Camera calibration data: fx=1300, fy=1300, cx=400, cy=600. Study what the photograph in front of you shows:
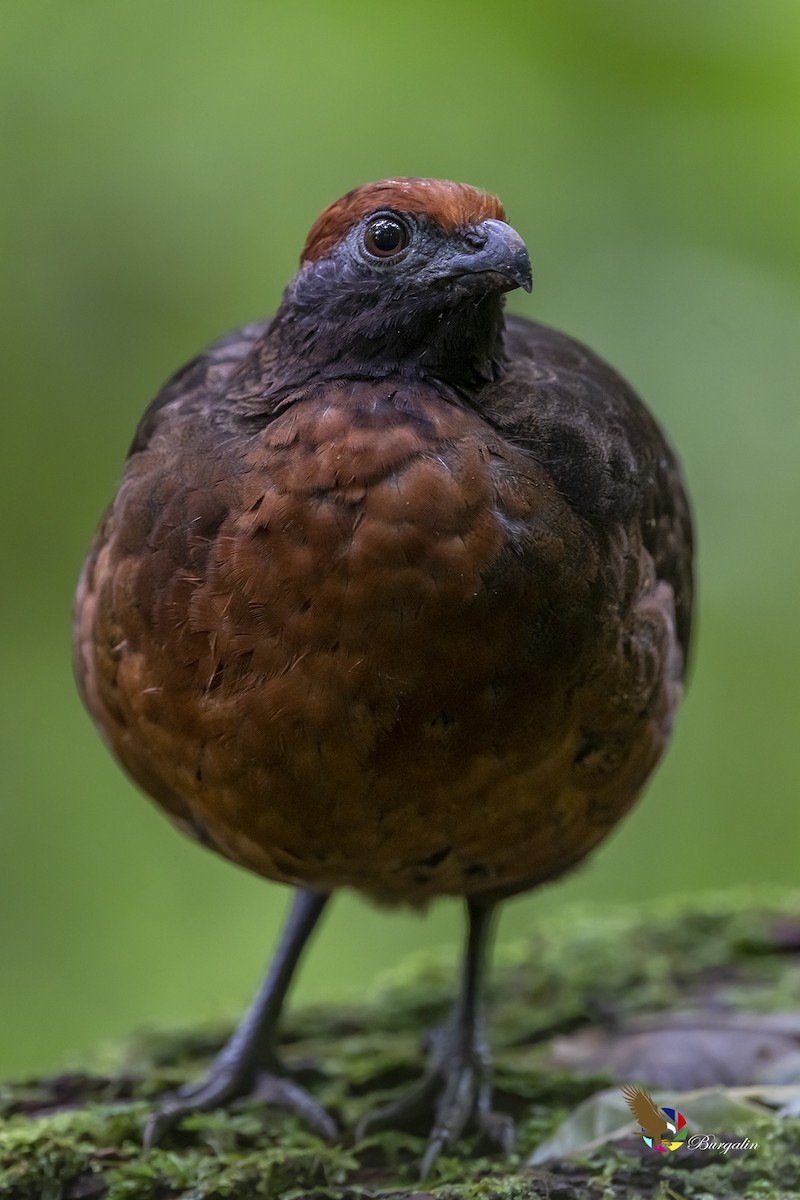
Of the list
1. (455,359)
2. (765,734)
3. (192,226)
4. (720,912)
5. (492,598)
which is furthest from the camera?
(765,734)

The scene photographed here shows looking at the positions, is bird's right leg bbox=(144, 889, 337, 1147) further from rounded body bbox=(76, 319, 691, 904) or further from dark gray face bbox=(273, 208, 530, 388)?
dark gray face bbox=(273, 208, 530, 388)

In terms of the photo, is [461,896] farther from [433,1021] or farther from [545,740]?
[433,1021]

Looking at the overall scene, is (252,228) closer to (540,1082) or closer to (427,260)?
(427,260)

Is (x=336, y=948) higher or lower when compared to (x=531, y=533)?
lower

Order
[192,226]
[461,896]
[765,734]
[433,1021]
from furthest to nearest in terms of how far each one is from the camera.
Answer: [765,734]
[192,226]
[433,1021]
[461,896]

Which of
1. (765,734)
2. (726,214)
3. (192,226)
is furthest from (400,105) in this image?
(765,734)

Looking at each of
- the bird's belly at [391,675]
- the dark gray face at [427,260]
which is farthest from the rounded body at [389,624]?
the dark gray face at [427,260]

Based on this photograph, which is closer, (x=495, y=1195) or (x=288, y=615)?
(x=288, y=615)
